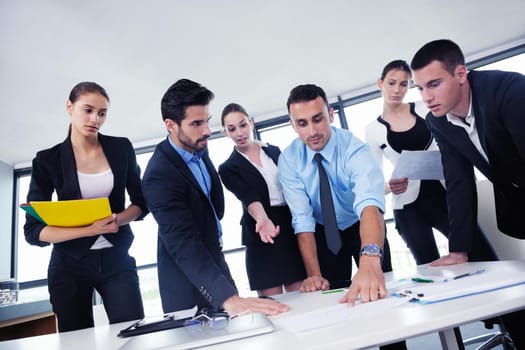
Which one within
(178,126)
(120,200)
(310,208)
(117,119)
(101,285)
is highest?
(117,119)

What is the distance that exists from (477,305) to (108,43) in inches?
138

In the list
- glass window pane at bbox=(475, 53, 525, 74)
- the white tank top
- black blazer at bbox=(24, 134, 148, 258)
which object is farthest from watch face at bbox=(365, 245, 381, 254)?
glass window pane at bbox=(475, 53, 525, 74)

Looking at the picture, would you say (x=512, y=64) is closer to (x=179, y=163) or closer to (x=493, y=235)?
(x=493, y=235)

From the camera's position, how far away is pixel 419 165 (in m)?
1.57

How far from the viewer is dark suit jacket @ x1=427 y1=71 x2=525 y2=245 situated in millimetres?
1180

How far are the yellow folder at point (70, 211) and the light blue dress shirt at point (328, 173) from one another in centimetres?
77

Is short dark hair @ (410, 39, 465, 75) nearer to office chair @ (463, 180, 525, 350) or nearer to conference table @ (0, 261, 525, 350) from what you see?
office chair @ (463, 180, 525, 350)

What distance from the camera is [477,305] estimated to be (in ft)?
1.99

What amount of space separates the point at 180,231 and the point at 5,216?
5.43 m

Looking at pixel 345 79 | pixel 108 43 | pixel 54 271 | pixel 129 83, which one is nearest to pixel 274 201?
pixel 54 271

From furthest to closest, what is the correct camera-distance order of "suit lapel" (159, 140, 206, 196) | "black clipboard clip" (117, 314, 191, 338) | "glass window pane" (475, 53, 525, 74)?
"glass window pane" (475, 53, 525, 74) → "suit lapel" (159, 140, 206, 196) → "black clipboard clip" (117, 314, 191, 338)

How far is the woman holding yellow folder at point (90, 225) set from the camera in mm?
1403

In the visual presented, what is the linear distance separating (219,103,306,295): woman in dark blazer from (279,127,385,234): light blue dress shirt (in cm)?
15

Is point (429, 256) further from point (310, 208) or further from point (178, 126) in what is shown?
point (178, 126)
